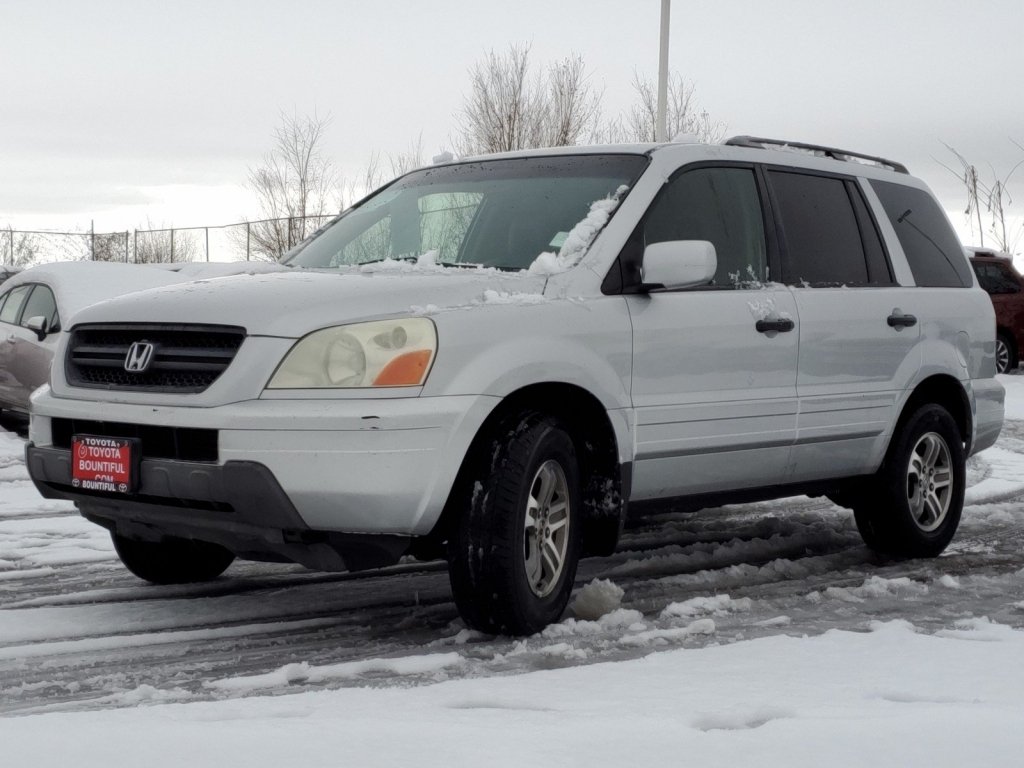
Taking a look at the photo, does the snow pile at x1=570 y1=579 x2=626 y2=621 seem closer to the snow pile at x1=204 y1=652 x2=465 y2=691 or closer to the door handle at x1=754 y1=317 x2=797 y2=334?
the snow pile at x1=204 y1=652 x2=465 y2=691

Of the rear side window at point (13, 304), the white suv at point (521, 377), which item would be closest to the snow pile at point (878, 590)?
the white suv at point (521, 377)

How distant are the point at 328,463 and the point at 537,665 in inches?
36.9

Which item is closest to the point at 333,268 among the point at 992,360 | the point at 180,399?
the point at 180,399

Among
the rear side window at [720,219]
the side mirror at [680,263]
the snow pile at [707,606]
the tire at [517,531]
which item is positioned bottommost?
the snow pile at [707,606]

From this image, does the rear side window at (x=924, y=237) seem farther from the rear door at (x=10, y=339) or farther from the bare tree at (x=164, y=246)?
the bare tree at (x=164, y=246)

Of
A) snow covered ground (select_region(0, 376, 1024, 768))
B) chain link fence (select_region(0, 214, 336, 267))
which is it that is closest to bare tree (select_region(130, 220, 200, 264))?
chain link fence (select_region(0, 214, 336, 267))

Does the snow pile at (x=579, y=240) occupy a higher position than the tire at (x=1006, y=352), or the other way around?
the snow pile at (x=579, y=240)

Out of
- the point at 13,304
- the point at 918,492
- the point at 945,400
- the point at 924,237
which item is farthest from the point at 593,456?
the point at 13,304

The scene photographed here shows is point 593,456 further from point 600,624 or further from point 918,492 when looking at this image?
point 918,492

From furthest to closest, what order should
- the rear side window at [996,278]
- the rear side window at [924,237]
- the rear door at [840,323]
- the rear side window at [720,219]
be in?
the rear side window at [996,278], the rear side window at [924,237], the rear door at [840,323], the rear side window at [720,219]

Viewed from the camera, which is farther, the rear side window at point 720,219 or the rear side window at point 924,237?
the rear side window at point 924,237

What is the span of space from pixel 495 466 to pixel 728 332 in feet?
4.58

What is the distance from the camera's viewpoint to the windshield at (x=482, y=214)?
5.55 m

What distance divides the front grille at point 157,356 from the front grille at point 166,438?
0.13 metres
